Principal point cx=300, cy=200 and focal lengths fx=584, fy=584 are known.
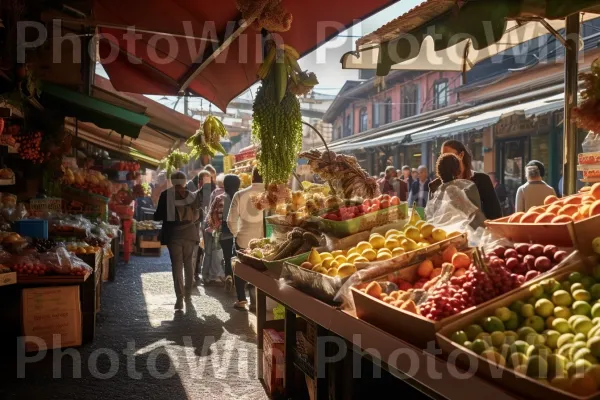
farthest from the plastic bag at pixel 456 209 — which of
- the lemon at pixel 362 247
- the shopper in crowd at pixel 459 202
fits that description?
the lemon at pixel 362 247

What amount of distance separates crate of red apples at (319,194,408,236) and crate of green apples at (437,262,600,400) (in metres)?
1.92

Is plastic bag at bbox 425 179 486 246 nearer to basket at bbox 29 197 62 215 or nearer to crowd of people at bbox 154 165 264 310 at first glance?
crowd of people at bbox 154 165 264 310

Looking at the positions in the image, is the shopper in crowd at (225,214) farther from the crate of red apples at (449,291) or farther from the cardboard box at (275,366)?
the crate of red apples at (449,291)

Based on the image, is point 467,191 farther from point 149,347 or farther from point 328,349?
point 149,347

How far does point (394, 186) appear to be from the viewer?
12.2 metres

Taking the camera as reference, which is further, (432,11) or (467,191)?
(467,191)

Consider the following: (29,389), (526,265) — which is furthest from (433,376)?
(29,389)

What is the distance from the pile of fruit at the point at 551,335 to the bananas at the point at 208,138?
6.99 meters

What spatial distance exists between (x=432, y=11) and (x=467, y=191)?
1.44 m

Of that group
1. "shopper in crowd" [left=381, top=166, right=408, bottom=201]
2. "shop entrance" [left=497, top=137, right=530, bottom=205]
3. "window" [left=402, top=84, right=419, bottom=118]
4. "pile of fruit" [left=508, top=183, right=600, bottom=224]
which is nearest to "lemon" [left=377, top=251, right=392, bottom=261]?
"pile of fruit" [left=508, top=183, right=600, bottom=224]

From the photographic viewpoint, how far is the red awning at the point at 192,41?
4.58 m

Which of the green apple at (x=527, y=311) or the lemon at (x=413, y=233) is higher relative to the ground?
the lemon at (x=413, y=233)

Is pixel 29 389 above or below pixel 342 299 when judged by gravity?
below

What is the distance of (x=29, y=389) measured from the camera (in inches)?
187
